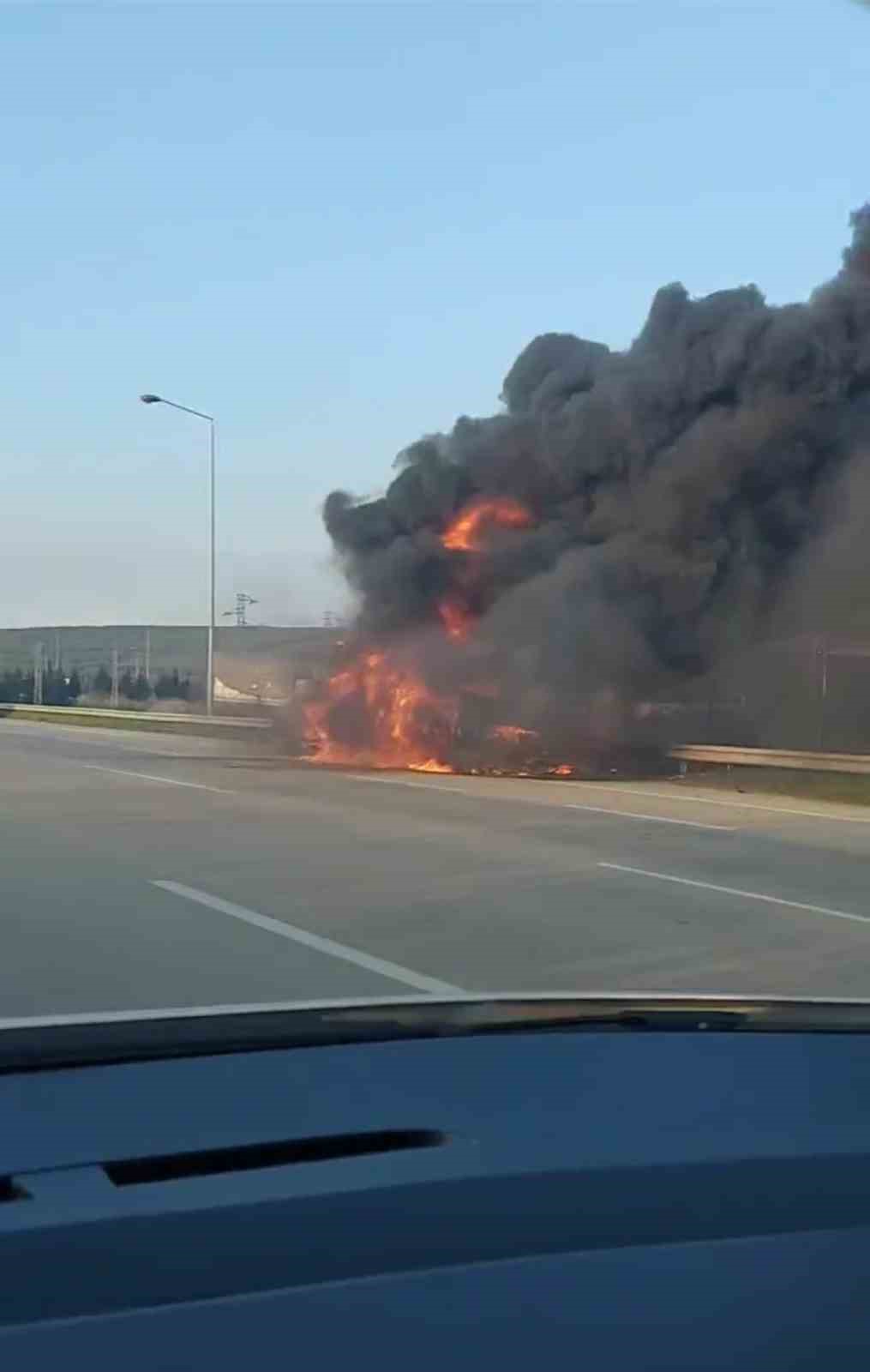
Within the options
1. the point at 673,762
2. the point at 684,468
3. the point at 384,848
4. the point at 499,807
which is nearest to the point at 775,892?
the point at 384,848

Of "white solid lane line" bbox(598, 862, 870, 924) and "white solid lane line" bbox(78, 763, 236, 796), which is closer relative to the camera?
"white solid lane line" bbox(598, 862, 870, 924)

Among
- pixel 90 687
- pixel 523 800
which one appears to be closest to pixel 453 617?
pixel 523 800

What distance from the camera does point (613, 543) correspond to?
26.5 meters

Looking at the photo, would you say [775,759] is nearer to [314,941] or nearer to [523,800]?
[523,800]

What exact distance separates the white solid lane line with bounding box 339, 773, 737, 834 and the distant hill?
24758 mm

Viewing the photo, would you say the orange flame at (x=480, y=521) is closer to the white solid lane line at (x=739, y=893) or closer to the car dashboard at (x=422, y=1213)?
the white solid lane line at (x=739, y=893)

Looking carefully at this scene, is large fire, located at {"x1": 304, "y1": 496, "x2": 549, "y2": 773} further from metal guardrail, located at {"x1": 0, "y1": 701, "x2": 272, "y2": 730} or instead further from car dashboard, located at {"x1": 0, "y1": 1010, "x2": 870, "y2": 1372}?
car dashboard, located at {"x1": 0, "y1": 1010, "x2": 870, "y2": 1372}

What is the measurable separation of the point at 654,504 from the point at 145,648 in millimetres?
54208

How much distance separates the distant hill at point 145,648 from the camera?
177 feet

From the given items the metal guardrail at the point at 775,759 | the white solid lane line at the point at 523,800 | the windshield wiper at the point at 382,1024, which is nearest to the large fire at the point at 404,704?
the white solid lane line at the point at 523,800

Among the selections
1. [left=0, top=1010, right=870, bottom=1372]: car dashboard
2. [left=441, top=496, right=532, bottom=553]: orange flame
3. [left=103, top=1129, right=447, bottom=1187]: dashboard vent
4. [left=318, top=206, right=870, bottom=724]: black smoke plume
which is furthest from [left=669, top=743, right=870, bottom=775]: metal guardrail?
[left=103, top=1129, right=447, bottom=1187]: dashboard vent

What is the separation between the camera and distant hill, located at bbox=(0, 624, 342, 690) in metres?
53.8

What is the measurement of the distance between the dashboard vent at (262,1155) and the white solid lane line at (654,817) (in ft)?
41.2

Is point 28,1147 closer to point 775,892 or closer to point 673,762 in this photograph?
point 775,892
